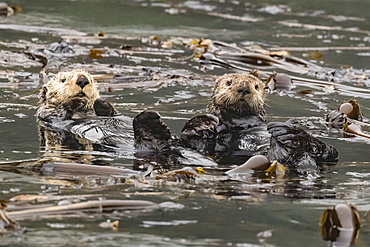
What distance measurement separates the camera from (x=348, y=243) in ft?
9.36

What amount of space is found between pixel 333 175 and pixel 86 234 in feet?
6.13

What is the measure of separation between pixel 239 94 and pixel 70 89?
1.50 m

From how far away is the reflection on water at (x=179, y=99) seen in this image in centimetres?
303

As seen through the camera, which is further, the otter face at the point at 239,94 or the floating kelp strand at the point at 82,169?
the otter face at the point at 239,94

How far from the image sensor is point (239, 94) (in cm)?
487

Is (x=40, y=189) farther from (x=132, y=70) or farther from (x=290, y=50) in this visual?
(x=290, y=50)

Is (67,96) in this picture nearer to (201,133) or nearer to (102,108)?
(102,108)

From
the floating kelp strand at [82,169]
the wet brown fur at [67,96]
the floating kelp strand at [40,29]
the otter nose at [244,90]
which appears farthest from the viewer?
the floating kelp strand at [40,29]

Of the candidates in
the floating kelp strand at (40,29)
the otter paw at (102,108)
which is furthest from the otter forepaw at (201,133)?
the floating kelp strand at (40,29)

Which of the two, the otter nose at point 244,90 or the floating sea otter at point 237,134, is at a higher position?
the otter nose at point 244,90

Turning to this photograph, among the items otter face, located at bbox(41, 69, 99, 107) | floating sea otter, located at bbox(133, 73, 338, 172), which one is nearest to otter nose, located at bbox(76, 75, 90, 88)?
otter face, located at bbox(41, 69, 99, 107)

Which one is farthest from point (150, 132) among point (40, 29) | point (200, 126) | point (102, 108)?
point (40, 29)

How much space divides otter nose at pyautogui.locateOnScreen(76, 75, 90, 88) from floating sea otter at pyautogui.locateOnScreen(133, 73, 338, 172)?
106cm

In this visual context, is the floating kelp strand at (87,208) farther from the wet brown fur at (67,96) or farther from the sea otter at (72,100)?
the wet brown fur at (67,96)
